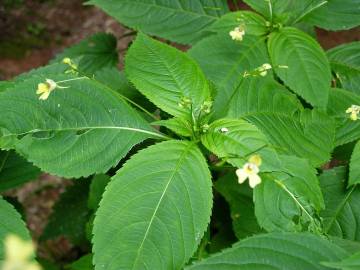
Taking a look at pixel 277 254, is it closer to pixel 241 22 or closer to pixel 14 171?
pixel 241 22

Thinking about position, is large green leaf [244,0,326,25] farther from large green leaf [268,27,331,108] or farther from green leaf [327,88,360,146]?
green leaf [327,88,360,146]

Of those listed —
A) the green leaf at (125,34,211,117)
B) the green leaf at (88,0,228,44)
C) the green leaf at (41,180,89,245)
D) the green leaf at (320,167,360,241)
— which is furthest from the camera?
the green leaf at (41,180,89,245)

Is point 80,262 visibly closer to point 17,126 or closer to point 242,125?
point 17,126

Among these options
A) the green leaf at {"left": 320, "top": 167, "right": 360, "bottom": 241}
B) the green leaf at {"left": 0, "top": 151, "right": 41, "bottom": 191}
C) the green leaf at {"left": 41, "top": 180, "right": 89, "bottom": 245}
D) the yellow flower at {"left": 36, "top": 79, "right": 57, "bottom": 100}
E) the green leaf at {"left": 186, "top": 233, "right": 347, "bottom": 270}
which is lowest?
the green leaf at {"left": 41, "top": 180, "right": 89, "bottom": 245}

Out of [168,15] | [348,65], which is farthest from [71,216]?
[348,65]

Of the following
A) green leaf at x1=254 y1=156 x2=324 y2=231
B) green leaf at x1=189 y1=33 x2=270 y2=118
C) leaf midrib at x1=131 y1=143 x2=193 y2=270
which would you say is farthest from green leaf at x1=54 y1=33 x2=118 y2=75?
green leaf at x1=254 y1=156 x2=324 y2=231

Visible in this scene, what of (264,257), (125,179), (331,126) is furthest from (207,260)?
(331,126)
